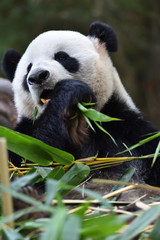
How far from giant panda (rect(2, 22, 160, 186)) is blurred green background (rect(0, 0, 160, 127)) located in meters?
3.65

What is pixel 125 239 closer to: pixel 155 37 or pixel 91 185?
pixel 91 185

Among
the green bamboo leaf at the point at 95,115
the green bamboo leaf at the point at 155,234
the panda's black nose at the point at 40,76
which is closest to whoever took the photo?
the green bamboo leaf at the point at 155,234

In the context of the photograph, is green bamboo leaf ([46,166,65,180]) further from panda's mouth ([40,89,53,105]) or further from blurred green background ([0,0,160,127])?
blurred green background ([0,0,160,127])

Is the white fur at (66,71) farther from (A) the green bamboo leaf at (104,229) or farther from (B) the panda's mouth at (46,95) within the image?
(A) the green bamboo leaf at (104,229)

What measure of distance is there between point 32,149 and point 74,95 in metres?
0.54

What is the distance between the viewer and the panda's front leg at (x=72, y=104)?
2.32 meters

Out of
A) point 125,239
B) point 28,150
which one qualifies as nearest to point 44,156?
point 28,150

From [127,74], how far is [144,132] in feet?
17.9

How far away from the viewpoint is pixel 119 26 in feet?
24.3

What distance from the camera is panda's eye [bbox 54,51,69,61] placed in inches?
112

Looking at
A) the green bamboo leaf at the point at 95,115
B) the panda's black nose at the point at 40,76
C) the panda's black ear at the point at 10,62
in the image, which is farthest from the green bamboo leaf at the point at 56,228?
the panda's black ear at the point at 10,62

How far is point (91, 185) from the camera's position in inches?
94.1

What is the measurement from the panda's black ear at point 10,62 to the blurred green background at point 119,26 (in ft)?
11.0

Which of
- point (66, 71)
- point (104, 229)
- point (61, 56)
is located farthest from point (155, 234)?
point (61, 56)
